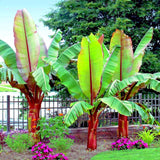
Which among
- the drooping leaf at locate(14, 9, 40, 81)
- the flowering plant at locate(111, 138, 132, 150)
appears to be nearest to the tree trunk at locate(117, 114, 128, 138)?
the flowering plant at locate(111, 138, 132, 150)

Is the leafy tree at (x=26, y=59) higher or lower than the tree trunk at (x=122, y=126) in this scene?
higher

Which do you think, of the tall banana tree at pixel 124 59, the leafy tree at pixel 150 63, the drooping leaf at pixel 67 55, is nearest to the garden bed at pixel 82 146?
the tall banana tree at pixel 124 59

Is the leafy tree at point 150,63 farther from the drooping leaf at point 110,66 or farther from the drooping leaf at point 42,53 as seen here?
the drooping leaf at point 42,53

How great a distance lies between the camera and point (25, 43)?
805 cm

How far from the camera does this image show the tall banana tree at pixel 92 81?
7036 mm

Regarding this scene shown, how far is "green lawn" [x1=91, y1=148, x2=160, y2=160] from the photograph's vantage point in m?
7.09

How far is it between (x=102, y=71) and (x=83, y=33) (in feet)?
24.3

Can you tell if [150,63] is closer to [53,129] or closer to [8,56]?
[53,129]

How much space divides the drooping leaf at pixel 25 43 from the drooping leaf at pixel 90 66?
1669 mm

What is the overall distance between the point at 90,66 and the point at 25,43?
225cm

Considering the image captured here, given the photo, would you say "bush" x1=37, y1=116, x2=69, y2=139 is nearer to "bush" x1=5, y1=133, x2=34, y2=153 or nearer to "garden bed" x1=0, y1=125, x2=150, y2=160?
"bush" x1=5, y1=133, x2=34, y2=153

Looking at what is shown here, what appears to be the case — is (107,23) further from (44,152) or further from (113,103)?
(44,152)

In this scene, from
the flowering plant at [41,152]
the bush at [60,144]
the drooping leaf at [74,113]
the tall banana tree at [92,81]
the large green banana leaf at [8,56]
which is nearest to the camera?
the flowering plant at [41,152]

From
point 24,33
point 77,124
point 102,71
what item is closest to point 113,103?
point 102,71
